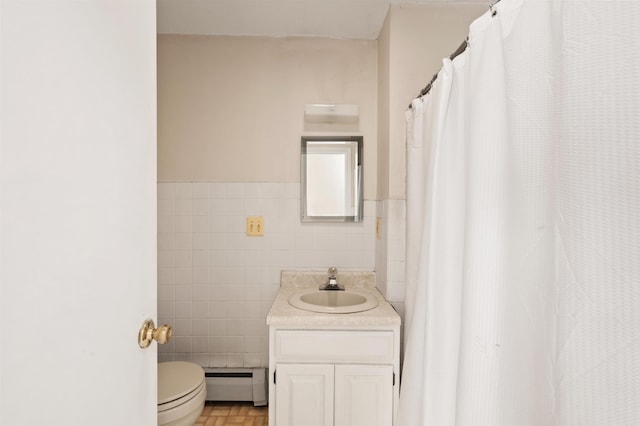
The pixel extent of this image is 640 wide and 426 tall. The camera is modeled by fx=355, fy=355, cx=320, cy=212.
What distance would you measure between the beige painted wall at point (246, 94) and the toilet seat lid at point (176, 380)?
1107 mm

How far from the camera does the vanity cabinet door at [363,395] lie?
5.31ft

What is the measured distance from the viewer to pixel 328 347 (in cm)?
163

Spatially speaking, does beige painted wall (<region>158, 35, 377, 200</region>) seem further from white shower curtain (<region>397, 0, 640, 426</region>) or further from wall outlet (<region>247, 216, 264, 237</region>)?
white shower curtain (<region>397, 0, 640, 426</region>)

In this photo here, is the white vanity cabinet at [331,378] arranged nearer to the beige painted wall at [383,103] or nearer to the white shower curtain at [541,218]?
the white shower curtain at [541,218]

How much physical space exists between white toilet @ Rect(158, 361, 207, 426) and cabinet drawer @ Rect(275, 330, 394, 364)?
46 centimetres

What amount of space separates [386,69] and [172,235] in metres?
1.64

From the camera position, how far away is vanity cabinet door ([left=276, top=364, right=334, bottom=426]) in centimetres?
162

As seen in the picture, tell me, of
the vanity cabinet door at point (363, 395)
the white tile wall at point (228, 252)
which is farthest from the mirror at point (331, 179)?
the vanity cabinet door at point (363, 395)

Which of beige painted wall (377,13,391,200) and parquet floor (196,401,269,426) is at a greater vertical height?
beige painted wall (377,13,391,200)
